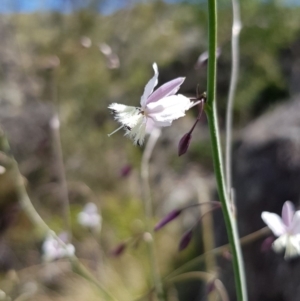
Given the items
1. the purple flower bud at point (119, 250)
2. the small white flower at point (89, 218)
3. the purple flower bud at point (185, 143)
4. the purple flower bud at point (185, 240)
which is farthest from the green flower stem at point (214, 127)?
the small white flower at point (89, 218)

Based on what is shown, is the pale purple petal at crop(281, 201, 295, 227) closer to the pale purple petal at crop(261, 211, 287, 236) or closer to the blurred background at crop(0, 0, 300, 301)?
the pale purple petal at crop(261, 211, 287, 236)

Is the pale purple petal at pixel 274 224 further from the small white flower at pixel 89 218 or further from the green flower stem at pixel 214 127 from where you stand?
the small white flower at pixel 89 218

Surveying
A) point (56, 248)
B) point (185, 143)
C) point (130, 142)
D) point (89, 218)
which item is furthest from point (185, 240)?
point (130, 142)

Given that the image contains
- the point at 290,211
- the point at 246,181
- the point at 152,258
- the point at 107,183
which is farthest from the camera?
the point at 107,183

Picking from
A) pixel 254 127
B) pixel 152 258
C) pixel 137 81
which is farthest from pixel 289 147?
pixel 137 81

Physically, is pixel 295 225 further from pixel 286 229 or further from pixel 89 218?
pixel 89 218

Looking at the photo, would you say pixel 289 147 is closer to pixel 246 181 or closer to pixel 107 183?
pixel 246 181

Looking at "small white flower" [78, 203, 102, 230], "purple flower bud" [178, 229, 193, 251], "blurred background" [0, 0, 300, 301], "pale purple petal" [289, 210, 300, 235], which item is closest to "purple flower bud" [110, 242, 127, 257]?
"blurred background" [0, 0, 300, 301]
